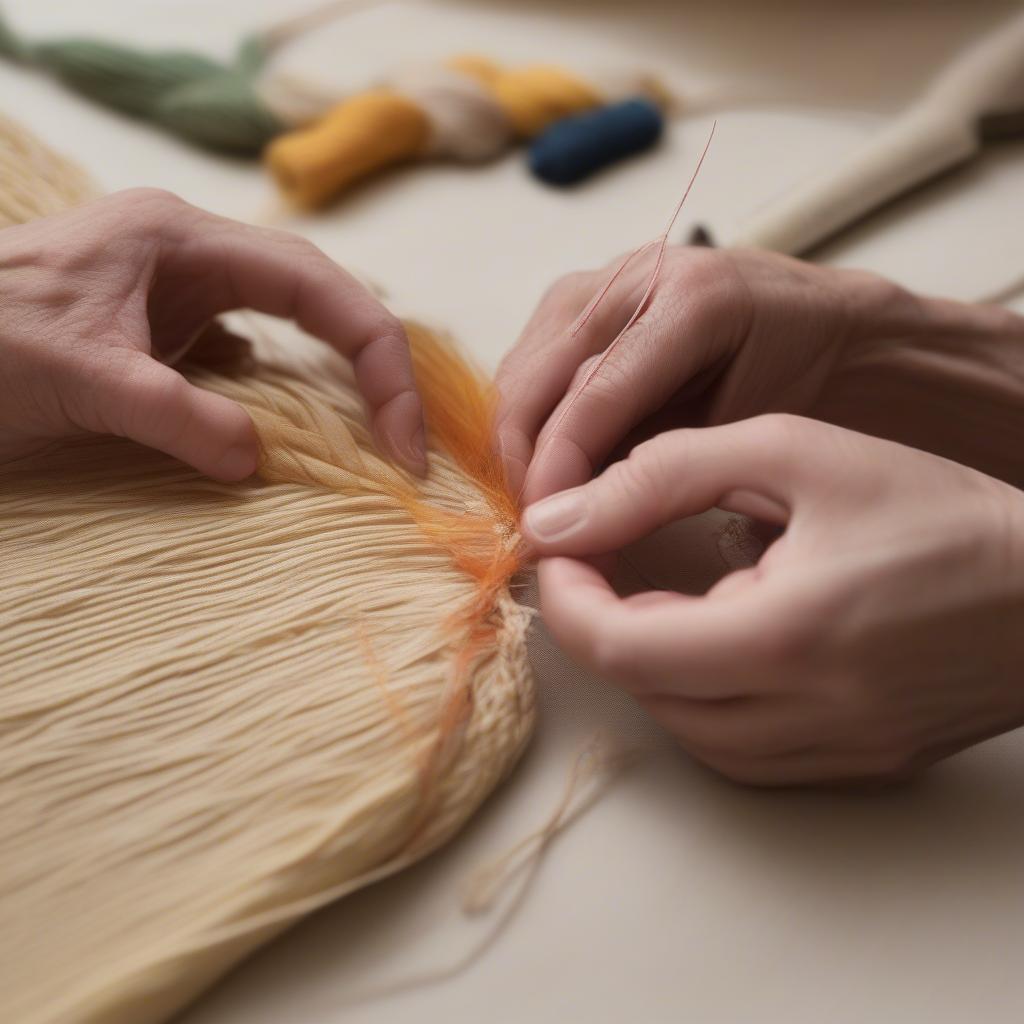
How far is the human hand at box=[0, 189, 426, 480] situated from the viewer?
2.85 ft

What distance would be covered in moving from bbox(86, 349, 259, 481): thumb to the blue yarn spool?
845 mm

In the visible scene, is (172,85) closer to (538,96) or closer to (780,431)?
(538,96)

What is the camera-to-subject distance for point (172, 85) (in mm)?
1630

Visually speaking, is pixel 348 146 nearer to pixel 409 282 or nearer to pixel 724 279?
pixel 409 282

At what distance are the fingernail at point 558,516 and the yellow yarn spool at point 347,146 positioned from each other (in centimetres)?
86

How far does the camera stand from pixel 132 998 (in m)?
0.69

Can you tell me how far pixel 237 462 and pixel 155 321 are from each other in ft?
0.73

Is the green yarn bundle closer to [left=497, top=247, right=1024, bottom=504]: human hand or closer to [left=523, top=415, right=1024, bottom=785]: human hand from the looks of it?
[left=497, top=247, right=1024, bottom=504]: human hand

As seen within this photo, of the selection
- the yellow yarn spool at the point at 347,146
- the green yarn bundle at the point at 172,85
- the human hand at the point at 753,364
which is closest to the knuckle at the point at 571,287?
the human hand at the point at 753,364

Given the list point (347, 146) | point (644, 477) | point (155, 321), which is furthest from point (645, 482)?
point (347, 146)

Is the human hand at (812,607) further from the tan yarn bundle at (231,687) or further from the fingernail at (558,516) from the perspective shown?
the tan yarn bundle at (231,687)

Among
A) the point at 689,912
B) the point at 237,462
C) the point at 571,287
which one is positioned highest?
the point at 571,287


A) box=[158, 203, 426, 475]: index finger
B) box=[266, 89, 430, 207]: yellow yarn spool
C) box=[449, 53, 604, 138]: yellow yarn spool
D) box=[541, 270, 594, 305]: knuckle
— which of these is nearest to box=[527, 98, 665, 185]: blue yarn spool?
box=[449, 53, 604, 138]: yellow yarn spool

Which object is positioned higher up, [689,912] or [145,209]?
[145,209]
